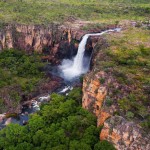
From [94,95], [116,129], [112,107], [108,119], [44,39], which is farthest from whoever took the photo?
[44,39]

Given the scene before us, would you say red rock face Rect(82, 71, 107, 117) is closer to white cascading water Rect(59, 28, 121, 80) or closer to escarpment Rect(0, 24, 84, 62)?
white cascading water Rect(59, 28, 121, 80)

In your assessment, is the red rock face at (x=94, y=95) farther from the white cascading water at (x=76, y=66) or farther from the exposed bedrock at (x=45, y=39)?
the exposed bedrock at (x=45, y=39)

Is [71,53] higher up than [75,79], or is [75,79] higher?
[71,53]

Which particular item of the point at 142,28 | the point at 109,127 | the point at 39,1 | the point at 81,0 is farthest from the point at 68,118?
the point at 81,0

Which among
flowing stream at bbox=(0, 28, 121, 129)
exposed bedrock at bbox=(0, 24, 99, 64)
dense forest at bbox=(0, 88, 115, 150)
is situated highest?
exposed bedrock at bbox=(0, 24, 99, 64)

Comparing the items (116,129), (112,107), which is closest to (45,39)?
(112,107)

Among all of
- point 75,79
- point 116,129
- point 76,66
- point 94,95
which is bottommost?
point 75,79

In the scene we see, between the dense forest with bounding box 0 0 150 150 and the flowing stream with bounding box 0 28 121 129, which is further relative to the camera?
the flowing stream with bounding box 0 28 121 129

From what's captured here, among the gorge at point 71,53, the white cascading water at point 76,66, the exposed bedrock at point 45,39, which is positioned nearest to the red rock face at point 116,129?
the gorge at point 71,53

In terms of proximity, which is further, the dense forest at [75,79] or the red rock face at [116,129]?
the dense forest at [75,79]

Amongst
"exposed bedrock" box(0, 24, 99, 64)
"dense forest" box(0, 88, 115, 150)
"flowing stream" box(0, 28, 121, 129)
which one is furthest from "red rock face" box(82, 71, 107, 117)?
"exposed bedrock" box(0, 24, 99, 64)

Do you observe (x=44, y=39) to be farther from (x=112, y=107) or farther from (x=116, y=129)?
(x=116, y=129)

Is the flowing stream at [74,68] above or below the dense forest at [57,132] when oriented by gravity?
above

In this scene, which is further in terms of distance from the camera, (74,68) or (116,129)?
(74,68)
